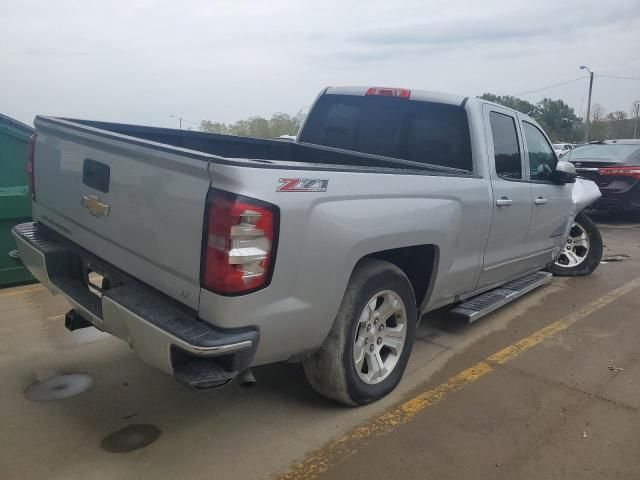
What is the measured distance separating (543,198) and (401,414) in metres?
2.68

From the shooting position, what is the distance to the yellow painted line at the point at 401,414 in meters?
2.79

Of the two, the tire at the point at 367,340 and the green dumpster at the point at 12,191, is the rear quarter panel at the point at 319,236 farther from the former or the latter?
the green dumpster at the point at 12,191

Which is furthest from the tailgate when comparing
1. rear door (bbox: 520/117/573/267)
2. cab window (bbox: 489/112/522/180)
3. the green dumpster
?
rear door (bbox: 520/117/573/267)

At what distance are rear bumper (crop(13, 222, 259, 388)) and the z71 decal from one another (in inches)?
25.9

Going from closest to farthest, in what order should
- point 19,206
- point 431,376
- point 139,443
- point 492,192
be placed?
point 139,443 < point 431,376 < point 492,192 < point 19,206

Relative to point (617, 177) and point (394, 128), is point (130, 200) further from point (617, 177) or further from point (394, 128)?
point (617, 177)

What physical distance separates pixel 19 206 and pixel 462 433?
4537 mm

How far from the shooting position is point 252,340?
251cm

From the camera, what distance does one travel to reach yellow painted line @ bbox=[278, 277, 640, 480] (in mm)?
2787

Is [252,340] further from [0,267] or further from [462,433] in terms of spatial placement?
[0,267]

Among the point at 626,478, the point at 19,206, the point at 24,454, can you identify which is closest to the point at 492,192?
the point at 626,478

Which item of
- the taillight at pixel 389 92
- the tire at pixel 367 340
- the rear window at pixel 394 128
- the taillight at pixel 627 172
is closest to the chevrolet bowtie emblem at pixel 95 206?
the tire at pixel 367 340

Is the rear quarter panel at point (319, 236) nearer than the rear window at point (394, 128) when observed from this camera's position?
Yes

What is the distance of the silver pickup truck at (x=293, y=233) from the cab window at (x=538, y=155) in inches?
6.5
